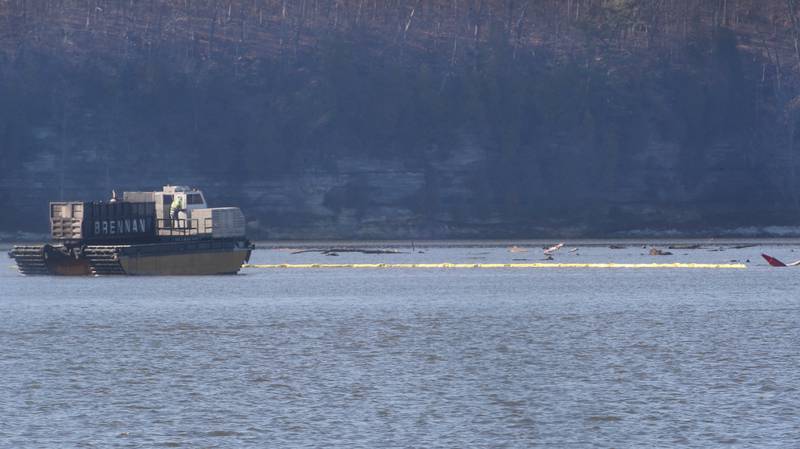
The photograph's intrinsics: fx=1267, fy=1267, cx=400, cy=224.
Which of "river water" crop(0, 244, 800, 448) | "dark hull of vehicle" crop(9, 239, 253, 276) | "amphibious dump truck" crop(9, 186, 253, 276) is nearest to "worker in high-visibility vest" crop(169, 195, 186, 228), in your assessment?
"amphibious dump truck" crop(9, 186, 253, 276)

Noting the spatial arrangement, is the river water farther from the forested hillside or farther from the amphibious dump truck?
the forested hillside

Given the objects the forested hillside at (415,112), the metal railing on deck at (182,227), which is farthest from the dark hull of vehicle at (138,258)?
the forested hillside at (415,112)

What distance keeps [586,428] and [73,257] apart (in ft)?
242

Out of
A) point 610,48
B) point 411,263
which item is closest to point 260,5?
point 610,48

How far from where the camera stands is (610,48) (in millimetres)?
191000

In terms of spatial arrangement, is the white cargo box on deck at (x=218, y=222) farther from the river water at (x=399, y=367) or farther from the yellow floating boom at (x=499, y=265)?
the yellow floating boom at (x=499, y=265)

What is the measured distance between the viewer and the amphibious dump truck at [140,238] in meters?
98.8

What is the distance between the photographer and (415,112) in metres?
181

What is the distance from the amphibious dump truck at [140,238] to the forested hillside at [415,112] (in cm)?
6150

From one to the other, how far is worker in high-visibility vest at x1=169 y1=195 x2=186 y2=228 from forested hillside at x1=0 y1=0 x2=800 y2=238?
6305 centimetres

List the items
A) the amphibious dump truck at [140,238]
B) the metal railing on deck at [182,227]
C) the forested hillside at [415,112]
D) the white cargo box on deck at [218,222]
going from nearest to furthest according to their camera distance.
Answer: the amphibious dump truck at [140,238], the white cargo box on deck at [218,222], the metal railing on deck at [182,227], the forested hillside at [415,112]

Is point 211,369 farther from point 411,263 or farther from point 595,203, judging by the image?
point 595,203

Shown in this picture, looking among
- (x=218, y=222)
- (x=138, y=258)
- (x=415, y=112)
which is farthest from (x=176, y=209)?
(x=415, y=112)

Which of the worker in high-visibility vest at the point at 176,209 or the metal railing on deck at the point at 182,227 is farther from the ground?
the worker in high-visibility vest at the point at 176,209
